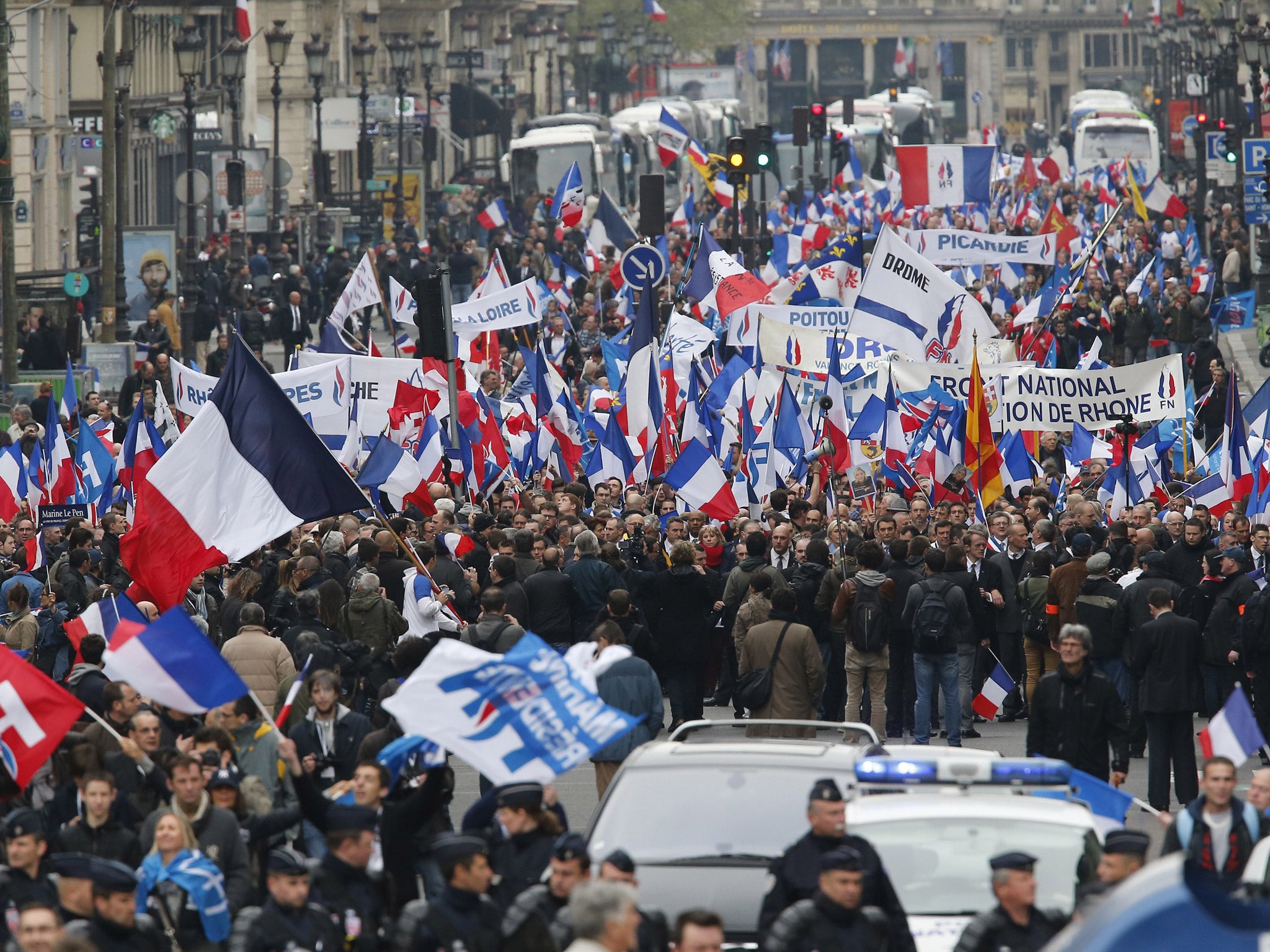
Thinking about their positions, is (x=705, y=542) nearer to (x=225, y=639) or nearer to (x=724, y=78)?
(x=225, y=639)

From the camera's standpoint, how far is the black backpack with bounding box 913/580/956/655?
13.8 meters

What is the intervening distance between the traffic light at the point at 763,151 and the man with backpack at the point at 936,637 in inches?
727

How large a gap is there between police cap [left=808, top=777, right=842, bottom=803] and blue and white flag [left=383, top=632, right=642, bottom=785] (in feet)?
2.28

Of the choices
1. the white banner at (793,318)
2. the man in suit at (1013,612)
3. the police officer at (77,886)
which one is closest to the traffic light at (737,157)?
the white banner at (793,318)

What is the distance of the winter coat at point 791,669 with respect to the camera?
1301 centimetres

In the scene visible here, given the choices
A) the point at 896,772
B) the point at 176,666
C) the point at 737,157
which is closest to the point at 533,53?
the point at 737,157

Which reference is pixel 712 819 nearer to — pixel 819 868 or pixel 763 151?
pixel 819 868

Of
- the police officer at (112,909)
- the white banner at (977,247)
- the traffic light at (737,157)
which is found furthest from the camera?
the traffic light at (737,157)

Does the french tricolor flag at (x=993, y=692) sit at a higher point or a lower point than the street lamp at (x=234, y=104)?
lower

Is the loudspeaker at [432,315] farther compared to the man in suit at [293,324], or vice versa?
the man in suit at [293,324]

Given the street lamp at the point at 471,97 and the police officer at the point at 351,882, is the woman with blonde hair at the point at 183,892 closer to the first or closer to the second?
the police officer at the point at 351,882

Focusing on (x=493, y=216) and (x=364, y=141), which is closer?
(x=493, y=216)

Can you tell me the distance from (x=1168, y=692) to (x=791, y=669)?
6.76 ft

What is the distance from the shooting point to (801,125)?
154ft
